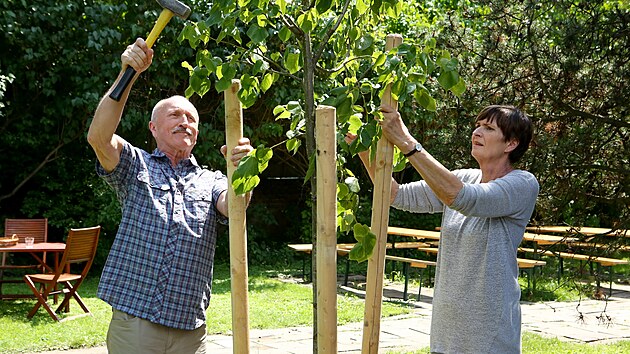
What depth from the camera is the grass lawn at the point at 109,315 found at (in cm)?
747

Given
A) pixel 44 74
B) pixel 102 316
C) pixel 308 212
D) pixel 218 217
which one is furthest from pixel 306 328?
pixel 308 212

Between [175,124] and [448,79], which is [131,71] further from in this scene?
[448,79]

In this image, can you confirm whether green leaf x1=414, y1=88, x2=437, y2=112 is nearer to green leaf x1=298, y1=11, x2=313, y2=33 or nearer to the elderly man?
green leaf x1=298, y1=11, x2=313, y2=33

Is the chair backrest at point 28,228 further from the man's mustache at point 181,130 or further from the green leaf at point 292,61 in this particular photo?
the green leaf at point 292,61

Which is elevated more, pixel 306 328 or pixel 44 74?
pixel 44 74

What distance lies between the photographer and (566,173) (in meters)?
6.79

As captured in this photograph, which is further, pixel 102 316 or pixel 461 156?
pixel 102 316

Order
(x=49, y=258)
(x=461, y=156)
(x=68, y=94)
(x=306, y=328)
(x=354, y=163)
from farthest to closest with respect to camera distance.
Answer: (x=354, y=163)
(x=49, y=258)
(x=68, y=94)
(x=306, y=328)
(x=461, y=156)

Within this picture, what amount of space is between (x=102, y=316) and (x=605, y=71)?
5.42 m

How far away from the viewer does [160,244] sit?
326 cm

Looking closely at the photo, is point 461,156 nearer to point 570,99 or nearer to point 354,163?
point 570,99

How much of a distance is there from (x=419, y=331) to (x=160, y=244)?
540cm

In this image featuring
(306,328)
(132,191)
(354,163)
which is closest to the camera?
(132,191)

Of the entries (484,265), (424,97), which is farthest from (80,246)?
(424,97)
